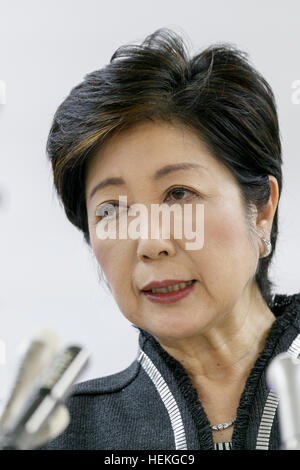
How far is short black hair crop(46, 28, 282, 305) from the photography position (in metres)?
0.56

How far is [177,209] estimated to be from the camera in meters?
0.52

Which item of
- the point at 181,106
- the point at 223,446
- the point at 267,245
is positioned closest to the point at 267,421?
the point at 223,446

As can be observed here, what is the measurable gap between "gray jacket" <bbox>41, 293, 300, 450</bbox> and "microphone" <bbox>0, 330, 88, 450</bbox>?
19 centimetres

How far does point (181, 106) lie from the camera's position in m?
0.56

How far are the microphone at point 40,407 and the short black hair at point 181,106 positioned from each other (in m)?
0.24

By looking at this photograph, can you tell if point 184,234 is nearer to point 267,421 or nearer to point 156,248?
point 156,248

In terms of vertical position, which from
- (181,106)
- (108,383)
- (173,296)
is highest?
(181,106)

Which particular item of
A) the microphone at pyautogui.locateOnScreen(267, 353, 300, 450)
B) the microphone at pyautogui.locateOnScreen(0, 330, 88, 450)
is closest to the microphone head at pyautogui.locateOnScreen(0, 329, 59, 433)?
the microphone at pyautogui.locateOnScreen(0, 330, 88, 450)

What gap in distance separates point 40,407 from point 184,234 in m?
0.20

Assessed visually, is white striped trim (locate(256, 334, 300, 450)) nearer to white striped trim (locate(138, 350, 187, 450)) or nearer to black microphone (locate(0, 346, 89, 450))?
white striped trim (locate(138, 350, 187, 450))

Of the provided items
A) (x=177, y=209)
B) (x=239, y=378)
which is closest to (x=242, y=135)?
(x=177, y=209)

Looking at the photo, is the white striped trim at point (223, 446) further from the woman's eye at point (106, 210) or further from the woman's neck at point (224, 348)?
the woman's eye at point (106, 210)

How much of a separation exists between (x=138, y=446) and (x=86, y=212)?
22 centimetres
